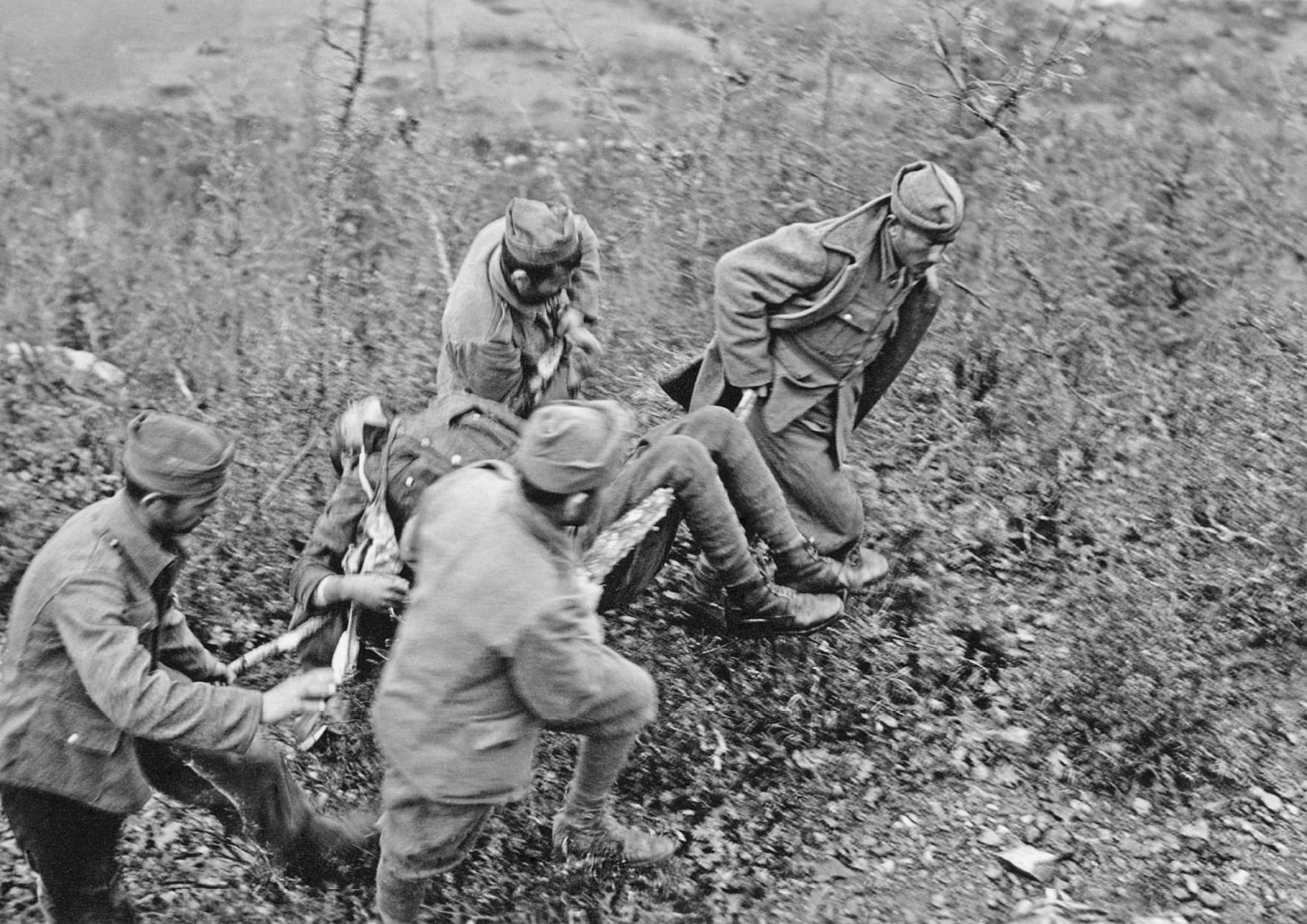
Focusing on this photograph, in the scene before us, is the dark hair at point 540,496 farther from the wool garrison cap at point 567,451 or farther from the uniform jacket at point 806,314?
the uniform jacket at point 806,314

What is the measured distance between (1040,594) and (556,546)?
10.5 ft

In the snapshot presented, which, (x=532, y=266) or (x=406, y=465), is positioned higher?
(x=532, y=266)

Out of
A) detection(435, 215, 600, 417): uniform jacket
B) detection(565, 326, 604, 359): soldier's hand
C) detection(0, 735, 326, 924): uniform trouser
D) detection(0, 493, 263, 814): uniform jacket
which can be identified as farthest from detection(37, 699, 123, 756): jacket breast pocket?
detection(565, 326, 604, 359): soldier's hand

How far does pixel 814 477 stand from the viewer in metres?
4.83

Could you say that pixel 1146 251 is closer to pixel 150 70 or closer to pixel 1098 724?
pixel 1098 724

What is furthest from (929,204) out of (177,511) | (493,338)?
(177,511)

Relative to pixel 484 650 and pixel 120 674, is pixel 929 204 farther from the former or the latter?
pixel 120 674

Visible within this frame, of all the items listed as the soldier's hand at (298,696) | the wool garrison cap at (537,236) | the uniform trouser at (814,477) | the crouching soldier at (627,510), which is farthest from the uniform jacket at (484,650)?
the uniform trouser at (814,477)

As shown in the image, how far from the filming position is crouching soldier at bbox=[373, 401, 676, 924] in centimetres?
291

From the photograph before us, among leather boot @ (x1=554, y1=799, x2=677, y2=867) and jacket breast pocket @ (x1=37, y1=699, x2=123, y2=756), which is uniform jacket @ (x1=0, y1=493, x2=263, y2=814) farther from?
leather boot @ (x1=554, y1=799, x2=677, y2=867)

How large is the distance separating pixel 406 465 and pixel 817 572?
160cm

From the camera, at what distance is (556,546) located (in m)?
3.01

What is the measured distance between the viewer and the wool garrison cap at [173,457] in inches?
119

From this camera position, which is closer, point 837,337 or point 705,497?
point 705,497
